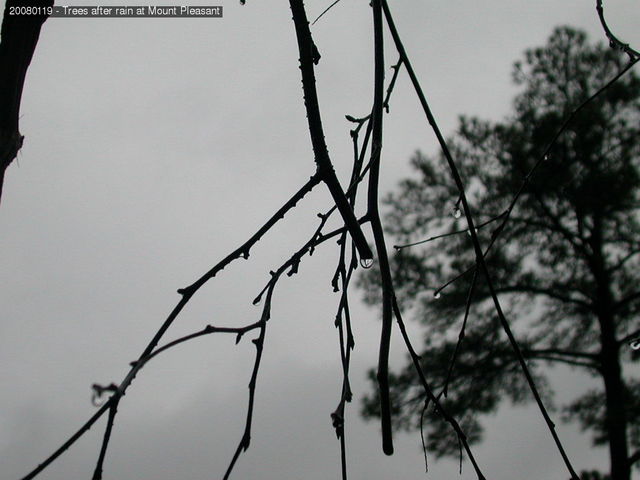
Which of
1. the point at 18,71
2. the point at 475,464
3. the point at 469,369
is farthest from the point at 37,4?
the point at 469,369

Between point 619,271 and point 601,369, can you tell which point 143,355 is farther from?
point 619,271

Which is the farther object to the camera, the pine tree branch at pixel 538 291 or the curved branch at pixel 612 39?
the pine tree branch at pixel 538 291

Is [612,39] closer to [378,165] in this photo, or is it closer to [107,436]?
[378,165]

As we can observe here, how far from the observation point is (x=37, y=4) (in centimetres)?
106

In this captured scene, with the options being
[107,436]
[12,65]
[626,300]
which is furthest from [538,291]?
[107,436]

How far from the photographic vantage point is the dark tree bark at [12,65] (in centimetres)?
101

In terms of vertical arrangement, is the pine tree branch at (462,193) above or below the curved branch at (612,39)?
below

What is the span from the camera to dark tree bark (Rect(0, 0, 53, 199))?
101 centimetres

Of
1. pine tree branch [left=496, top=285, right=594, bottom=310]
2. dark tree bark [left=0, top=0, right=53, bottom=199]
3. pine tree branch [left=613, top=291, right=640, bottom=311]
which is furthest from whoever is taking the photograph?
pine tree branch [left=496, top=285, right=594, bottom=310]

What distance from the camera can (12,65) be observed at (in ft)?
3.32

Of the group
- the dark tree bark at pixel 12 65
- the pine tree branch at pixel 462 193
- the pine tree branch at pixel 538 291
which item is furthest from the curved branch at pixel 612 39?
the pine tree branch at pixel 538 291

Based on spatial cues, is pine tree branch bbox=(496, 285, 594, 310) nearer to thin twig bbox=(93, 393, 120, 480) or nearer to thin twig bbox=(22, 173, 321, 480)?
thin twig bbox=(22, 173, 321, 480)

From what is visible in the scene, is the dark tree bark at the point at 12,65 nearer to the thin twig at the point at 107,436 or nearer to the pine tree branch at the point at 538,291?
the thin twig at the point at 107,436

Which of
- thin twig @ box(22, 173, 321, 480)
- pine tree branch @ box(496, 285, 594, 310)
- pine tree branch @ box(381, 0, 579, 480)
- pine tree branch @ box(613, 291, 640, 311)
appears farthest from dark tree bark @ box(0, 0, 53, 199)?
pine tree branch @ box(613, 291, 640, 311)
